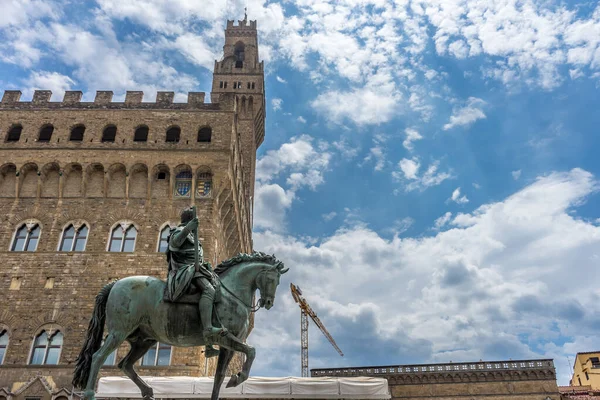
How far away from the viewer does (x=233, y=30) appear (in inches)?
2313

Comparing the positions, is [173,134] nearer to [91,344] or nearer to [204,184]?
[204,184]

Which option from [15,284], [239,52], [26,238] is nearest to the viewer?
[15,284]

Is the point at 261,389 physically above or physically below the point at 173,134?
below

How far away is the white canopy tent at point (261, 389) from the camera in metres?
14.5

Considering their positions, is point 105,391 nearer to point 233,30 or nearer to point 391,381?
point 391,381

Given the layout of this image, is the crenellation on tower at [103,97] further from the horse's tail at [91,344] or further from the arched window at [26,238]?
the horse's tail at [91,344]

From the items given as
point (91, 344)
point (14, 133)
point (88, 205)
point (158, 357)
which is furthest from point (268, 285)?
point (14, 133)

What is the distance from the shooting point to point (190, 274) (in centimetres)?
814

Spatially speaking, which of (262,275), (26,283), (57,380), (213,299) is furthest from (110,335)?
(26,283)

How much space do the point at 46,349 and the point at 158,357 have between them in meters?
5.26

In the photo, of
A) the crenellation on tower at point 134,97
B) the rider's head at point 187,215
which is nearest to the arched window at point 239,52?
the crenellation on tower at point 134,97

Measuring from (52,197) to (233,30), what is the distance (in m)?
39.1

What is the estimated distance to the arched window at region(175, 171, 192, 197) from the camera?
26.0 m

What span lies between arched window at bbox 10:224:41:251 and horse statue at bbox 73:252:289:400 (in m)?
19.2
